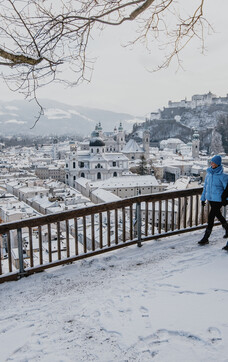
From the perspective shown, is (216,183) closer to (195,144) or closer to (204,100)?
(195,144)

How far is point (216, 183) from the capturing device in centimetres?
517

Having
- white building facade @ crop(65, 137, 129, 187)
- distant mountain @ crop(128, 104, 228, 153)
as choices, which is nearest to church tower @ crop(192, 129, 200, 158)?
white building facade @ crop(65, 137, 129, 187)

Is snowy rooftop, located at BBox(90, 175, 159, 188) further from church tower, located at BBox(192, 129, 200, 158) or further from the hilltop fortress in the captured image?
the hilltop fortress

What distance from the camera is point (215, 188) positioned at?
5191mm

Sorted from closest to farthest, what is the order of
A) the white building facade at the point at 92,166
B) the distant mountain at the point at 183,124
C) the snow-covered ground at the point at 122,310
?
the snow-covered ground at the point at 122,310 < the white building facade at the point at 92,166 < the distant mountain at the point at 183,124

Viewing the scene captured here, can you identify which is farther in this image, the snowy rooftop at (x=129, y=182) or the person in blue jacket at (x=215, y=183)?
the snowy rooftop at (x=129, y=182)

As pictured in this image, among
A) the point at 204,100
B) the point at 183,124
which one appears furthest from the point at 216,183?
the point at 204,100

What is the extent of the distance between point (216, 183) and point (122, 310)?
2.89 metres

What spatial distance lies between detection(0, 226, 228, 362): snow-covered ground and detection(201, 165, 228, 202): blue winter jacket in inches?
37.7

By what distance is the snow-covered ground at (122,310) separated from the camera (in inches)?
107

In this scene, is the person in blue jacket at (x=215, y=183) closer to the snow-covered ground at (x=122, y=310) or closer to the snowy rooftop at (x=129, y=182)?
Answer: the snow-covered ground at (x=122, y=310)

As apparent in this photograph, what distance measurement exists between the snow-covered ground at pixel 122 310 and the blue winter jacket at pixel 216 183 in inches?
37.7

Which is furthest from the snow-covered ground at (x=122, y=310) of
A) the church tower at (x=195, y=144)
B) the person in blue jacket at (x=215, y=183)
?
the church tower at (x=195, y=144)

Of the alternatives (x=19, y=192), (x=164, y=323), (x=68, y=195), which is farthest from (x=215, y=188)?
(x=19, y=192)
